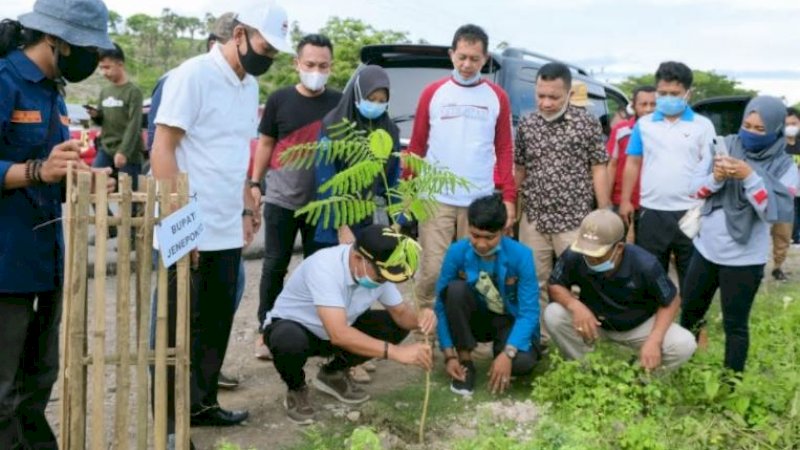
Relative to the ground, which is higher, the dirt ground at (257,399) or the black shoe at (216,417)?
the black shoe at (216,417)

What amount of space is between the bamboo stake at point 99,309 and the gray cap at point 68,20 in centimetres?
49

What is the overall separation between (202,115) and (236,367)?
6.24 feet

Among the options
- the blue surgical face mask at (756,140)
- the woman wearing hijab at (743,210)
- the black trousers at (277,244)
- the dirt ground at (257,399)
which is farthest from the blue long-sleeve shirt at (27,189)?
the blue surgical face mask at (756,140)

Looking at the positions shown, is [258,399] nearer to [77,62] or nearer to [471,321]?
[471,321]

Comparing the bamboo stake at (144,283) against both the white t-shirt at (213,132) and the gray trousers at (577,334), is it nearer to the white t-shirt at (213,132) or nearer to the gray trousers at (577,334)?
the white t-shirt at (213,132)

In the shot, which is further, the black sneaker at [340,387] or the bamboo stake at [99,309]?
the black sneaker at [340,387]

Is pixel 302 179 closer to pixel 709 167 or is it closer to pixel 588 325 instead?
pixel 588 325

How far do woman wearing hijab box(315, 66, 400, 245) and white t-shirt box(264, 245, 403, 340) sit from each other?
398 mm

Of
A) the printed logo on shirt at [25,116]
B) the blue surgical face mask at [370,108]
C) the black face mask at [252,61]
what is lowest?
the printed logo on shirt at [25,116]

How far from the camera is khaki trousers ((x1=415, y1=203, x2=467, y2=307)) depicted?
4824 mm

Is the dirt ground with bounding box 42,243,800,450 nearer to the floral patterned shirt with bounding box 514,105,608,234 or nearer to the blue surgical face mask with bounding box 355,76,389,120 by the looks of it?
the floral patterned shirt with bounding box 514,105,608,234

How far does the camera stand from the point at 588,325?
4324mm

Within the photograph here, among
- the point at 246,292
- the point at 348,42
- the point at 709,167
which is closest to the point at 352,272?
the point at 709,167

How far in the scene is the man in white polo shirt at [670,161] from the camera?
16.9 feet
